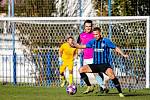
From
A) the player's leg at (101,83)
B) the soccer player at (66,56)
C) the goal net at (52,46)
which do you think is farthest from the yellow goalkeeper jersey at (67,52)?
the player's leg at (101,83)

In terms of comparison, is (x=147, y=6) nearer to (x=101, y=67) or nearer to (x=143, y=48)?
(x=143, y=48)

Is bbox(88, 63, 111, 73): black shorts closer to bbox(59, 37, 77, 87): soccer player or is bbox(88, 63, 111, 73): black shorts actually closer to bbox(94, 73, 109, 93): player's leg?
bbox(94, 73, 109, 93): player's leg

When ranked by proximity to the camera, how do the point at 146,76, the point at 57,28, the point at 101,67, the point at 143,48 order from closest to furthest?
the point at 101,67
the point at 146,76
the point at 143,48
the point at 57,28

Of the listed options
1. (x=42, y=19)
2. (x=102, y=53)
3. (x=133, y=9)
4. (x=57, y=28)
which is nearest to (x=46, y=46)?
(x=57, y=28)

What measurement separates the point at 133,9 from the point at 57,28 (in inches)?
133

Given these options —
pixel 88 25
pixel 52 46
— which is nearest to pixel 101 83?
pixel 88 25

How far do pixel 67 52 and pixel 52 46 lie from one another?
1914 mm

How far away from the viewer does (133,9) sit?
827 inches

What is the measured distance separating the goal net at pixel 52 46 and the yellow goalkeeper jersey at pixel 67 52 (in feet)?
3.02

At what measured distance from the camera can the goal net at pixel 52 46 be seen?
17.8m

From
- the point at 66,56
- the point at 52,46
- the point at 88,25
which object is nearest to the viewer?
the point at 88,25

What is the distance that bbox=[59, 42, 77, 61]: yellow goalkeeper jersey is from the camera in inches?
700

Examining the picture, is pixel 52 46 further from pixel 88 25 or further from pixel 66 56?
pixel 88 25

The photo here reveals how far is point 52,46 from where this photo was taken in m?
19.7
